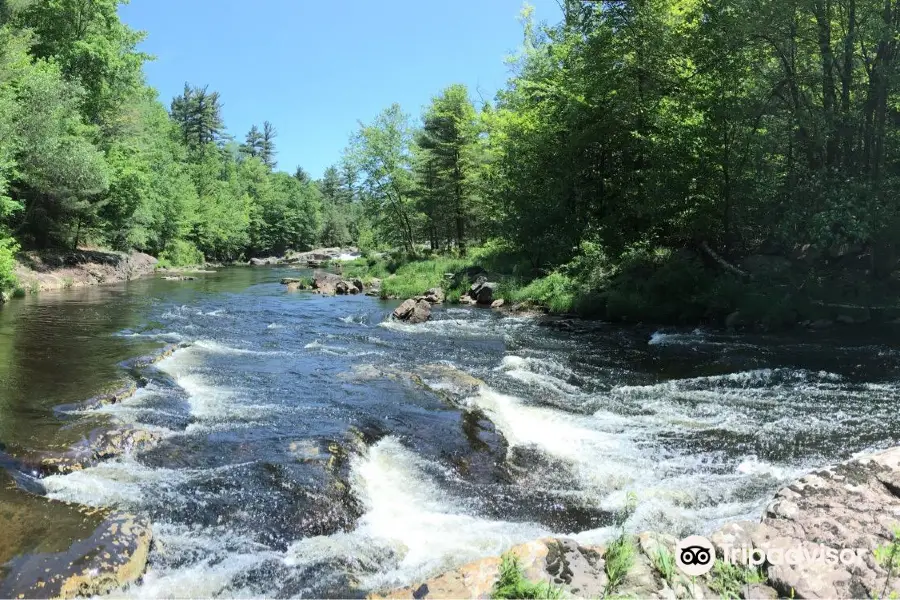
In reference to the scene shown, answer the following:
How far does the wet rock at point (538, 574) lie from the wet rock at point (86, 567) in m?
2.45

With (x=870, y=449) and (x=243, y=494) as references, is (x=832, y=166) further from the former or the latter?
(x=243, y=494)

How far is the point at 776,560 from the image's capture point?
3971 millimetres

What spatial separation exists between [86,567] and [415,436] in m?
4.67

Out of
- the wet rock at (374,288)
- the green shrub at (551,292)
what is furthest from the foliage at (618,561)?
the wet rock at (374,288)

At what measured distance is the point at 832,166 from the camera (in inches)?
666

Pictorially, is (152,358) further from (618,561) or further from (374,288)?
(374,288)

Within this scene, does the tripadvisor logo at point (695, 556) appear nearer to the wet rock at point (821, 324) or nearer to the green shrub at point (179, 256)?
the wet rock at point (821, 324)

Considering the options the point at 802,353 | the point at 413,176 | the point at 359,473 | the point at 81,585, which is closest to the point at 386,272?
the point at 413,176

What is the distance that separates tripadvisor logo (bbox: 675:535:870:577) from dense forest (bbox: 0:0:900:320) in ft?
46.0

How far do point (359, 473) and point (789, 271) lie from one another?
17097 mm

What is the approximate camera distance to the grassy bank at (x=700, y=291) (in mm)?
17250

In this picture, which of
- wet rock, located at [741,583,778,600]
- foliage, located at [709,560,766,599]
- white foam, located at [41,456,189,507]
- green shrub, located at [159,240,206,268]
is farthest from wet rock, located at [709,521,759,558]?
green shrub, located at [159,240,206,268]

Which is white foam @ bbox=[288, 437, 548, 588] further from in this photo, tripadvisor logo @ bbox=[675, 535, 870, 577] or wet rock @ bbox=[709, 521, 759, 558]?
wet rock @ bbox=[709, 521, 759, 558]

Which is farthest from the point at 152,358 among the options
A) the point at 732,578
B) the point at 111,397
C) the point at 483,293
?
the point at 483,293
